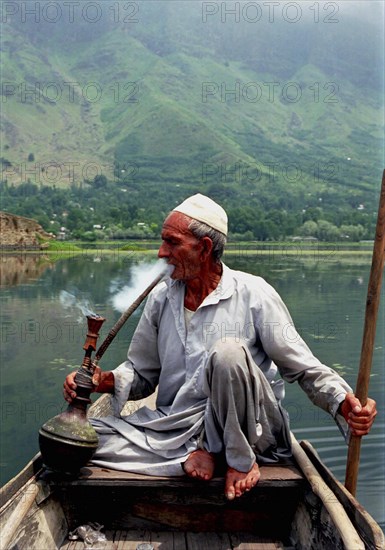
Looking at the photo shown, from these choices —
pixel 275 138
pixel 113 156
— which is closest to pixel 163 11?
pixel 275 138

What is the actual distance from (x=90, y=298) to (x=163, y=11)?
17720cm

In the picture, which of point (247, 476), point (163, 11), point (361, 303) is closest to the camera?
point (247, 476)

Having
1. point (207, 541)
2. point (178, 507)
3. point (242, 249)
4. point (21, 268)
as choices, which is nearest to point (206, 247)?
point (178, 507)

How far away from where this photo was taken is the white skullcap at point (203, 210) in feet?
9.22

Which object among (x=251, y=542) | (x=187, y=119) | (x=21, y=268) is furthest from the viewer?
(x=187, y=119)

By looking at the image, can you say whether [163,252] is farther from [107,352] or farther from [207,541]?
[107,352]

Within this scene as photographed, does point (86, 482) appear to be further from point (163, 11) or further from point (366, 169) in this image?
point (163, 11)

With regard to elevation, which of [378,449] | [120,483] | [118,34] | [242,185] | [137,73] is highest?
[118,34]

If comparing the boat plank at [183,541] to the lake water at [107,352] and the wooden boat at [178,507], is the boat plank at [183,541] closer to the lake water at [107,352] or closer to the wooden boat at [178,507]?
the wooden boat at [178,507]

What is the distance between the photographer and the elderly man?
257cm

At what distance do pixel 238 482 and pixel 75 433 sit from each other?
63 centimetres

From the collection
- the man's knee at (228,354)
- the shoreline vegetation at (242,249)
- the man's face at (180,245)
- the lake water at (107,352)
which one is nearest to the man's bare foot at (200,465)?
the man's knee at (228,354)

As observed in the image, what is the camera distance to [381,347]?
12297 millimetres

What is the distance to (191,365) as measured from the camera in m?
2.82
